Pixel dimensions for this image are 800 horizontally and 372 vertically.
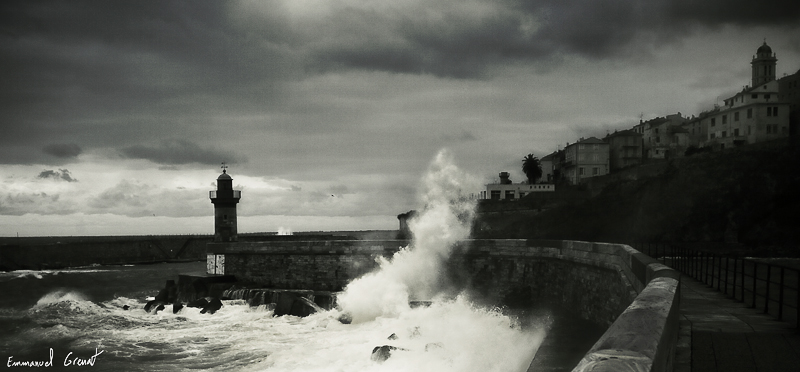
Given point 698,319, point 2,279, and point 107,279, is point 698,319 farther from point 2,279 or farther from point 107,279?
point 2,279

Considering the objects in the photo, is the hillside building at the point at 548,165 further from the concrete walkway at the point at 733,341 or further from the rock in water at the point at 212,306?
the concrete walkway at the point at 733,341

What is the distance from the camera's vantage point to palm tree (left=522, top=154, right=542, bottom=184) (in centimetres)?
6931

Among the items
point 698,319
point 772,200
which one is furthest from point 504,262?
point 772,200

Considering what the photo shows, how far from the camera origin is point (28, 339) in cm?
1922

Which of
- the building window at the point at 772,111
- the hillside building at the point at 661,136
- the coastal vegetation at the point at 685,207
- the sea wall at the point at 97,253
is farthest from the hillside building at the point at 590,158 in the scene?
the sea wall at the point at 97,253

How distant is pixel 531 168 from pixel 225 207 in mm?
46405

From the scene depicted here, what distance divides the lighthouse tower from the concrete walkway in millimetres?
27649

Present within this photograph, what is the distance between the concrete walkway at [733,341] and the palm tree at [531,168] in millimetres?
62353

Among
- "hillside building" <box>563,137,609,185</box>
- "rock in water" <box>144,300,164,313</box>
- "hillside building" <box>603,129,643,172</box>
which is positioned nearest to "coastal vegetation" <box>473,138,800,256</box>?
"hillside building" <box>563,137,609,185</box>

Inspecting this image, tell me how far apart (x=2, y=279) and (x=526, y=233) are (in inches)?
1560

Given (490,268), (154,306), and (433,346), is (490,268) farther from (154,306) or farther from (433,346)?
(154,306)

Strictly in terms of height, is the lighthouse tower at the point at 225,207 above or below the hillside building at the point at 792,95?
Result: below

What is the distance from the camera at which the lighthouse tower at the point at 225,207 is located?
31609 millimetres

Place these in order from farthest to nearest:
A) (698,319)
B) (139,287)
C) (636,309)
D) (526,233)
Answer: (526,233)
(139,287)
(698,319)
(636,309)
